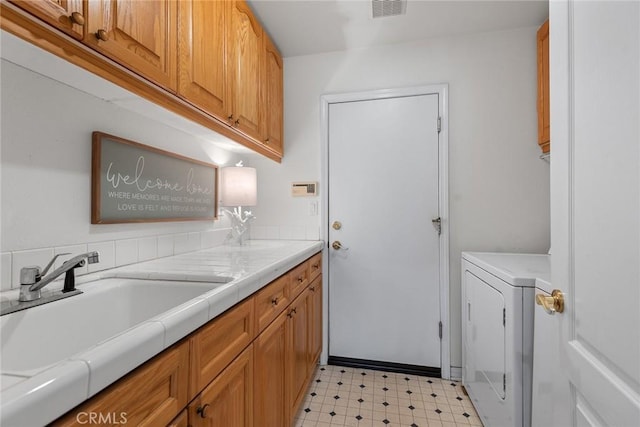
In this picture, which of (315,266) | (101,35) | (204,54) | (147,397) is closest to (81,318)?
(147,397)

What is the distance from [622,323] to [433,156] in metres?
1.67

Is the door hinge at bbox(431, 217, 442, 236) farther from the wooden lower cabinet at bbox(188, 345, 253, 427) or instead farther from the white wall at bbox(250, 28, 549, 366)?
the wooden lower cabinet at bbox(188, 345, 253, 427)

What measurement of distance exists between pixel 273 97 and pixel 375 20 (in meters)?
0.85

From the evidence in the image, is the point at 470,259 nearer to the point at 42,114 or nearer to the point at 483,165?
the point at 483,165

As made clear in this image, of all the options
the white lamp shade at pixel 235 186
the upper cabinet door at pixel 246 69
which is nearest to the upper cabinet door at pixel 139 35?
the upper cabinet door at pixel 246 69

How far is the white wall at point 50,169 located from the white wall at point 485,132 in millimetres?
1768

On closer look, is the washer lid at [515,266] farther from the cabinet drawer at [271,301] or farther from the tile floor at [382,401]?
the cabinet drawer at [271,301]

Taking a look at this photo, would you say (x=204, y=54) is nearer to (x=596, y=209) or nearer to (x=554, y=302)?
(x=596, y=209)

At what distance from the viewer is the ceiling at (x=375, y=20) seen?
177cm

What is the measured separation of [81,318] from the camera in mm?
863

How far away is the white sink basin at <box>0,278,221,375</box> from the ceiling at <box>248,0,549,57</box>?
1.73 metres

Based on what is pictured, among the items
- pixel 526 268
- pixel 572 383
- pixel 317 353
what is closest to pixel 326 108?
pixel 526 268

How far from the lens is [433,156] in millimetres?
2080

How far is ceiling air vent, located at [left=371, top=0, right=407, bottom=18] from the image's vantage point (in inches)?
67.6
